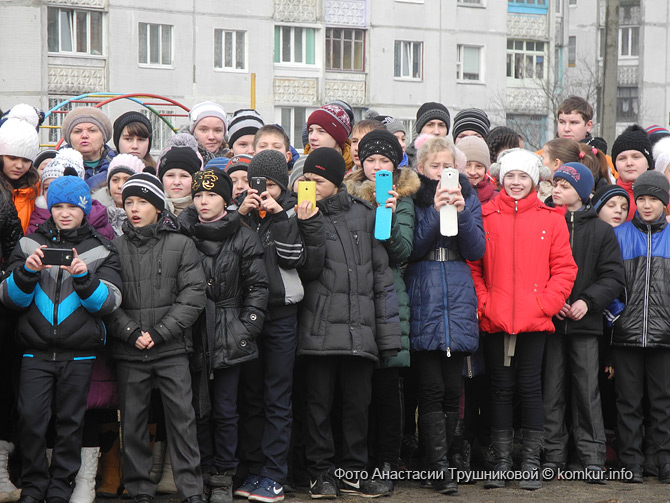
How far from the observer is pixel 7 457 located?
21.1 feet

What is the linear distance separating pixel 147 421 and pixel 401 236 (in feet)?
6.92

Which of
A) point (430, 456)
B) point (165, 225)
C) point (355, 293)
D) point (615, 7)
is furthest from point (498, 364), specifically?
point (615, 7)

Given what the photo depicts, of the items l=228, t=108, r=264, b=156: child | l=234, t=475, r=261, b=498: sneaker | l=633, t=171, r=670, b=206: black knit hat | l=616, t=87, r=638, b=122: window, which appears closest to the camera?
l=234, t=475, r=261, b=498: sneaker

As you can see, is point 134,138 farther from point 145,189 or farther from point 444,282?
point 444,282

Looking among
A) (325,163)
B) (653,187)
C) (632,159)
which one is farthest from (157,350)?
(632,159)

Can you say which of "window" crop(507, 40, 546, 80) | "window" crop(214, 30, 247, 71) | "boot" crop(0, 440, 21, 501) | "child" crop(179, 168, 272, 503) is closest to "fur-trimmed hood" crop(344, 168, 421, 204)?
"child" crop(179, 168, 272, 503)

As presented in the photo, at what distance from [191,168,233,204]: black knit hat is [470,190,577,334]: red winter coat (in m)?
1.97

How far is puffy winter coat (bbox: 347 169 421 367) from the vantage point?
22.3ft

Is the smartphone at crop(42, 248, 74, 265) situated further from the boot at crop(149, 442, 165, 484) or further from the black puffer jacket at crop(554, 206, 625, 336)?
the black puffer jacket at crop(554, 206, 625, 336)

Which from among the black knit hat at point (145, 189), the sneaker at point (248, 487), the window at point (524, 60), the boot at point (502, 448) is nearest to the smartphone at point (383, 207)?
the black knit hat at point (145, 189)

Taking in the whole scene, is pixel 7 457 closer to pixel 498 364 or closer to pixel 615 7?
pixel 498 364

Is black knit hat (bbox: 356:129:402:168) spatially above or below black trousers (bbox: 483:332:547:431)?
above

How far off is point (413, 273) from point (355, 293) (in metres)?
0.57

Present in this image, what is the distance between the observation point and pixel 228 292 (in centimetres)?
644
